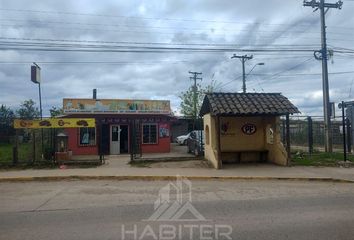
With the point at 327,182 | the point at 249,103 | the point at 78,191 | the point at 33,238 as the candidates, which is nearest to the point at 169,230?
the point at 33,238

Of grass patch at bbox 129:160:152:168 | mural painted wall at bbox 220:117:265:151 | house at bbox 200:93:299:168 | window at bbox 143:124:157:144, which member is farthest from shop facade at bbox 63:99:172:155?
mural painted wall at bbox 220:117:265:151

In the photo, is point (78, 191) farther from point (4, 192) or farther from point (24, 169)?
point (24, 169)

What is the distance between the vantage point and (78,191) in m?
12.1

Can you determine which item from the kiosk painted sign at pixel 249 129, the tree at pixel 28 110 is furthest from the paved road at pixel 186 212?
the tree at pixel 28 110

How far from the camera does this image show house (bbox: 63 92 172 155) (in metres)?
27.8

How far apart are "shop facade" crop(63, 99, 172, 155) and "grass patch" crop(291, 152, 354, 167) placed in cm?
1054

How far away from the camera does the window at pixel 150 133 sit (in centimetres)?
2908

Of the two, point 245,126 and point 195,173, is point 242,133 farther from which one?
point 195,173

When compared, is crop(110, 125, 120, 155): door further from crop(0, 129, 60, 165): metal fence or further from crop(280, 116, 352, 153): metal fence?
crop(280, 116, 352, 153): metal fence

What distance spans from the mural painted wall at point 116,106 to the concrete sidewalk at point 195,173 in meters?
10.9

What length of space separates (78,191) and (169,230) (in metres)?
5.56

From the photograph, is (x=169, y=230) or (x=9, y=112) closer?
(x=169, y=230)

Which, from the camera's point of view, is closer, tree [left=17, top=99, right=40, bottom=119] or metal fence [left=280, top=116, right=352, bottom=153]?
metal fence [left=280, top=116, right=352, bottom=153]
